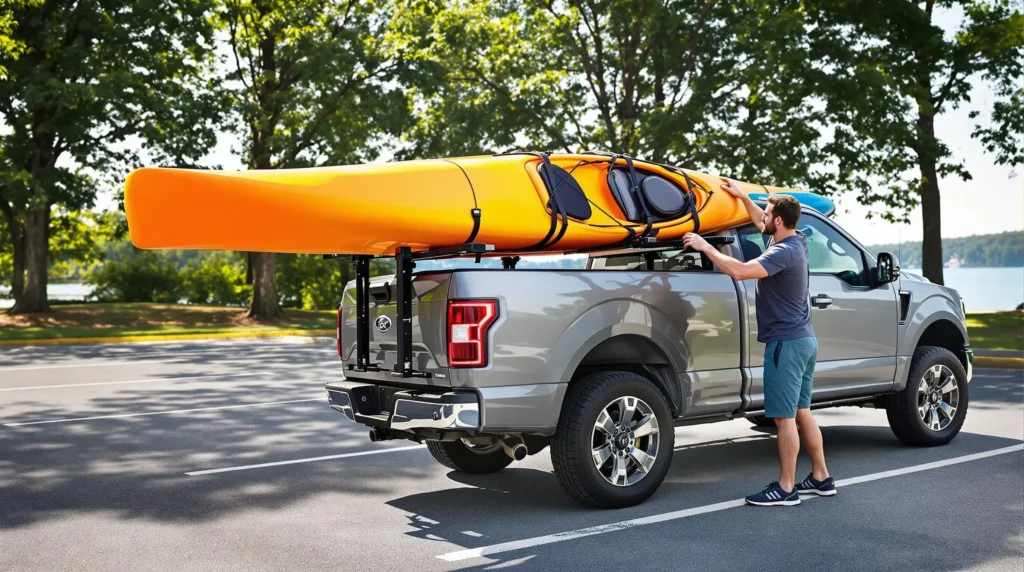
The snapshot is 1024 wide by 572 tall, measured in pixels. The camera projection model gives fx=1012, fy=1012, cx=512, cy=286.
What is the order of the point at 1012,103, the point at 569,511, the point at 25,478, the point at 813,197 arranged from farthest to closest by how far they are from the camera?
the point at 1012,103
the point at 813,197
the point at 25,478
the point at 569,511

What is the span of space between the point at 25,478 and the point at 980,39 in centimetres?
2622

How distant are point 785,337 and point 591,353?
1253 millimetres

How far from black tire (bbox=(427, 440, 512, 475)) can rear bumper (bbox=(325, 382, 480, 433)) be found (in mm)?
1074

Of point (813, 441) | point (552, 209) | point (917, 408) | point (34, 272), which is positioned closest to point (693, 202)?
point (552, 209)

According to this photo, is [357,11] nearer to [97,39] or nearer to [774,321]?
[97,39]

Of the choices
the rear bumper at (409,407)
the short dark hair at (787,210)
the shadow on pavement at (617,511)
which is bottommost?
the shadow on pavement at (617,511)

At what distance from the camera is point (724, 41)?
26.6m

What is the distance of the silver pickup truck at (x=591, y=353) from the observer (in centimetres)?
582

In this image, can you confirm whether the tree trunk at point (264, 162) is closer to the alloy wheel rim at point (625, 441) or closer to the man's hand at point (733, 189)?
the man's hand at point (733, 189)

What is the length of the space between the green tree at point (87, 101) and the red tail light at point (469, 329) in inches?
869

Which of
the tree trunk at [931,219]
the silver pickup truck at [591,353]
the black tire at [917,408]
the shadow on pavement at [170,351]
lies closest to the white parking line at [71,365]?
the shadow on pavement at [170,351]

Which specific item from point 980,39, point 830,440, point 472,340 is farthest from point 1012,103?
point 472,340

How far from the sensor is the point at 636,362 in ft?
21.5

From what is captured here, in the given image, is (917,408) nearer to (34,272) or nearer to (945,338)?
(945,338)
